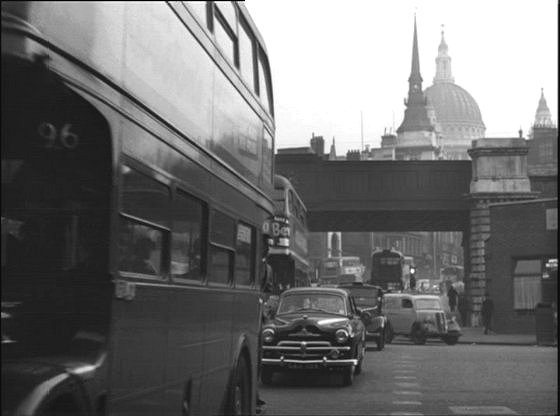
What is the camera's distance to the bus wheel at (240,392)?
9.14 m

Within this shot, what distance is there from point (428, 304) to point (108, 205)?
2960 cm

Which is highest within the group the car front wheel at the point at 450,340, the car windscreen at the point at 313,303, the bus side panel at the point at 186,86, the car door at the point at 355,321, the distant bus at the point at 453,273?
the distant bus at the point at 453,273

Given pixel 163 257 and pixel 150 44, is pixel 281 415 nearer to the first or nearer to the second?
pixel 163 257

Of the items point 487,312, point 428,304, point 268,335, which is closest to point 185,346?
point 268,335

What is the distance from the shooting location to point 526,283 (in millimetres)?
43062

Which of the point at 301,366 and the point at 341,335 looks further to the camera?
the point at 341,335

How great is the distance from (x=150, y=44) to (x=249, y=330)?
4.64 m

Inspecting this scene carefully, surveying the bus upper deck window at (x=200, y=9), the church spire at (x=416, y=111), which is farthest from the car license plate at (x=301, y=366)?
the church spire at (x=416, y=111)

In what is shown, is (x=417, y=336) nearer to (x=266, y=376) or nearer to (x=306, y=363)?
(x=266, y=376)

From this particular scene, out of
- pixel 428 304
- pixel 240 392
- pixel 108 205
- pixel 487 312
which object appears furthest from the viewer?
pixel 487 312

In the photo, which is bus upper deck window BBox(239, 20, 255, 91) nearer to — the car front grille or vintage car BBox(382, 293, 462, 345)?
the car front grille

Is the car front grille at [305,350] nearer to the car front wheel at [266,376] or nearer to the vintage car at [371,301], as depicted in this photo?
the car front wheel at [266,376]

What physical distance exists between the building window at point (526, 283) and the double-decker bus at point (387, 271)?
45.3 ft

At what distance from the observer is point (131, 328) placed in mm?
5688
